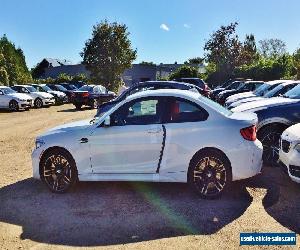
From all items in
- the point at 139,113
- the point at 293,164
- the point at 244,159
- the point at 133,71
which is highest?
the point at 133,71

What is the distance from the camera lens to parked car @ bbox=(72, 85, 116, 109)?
26.5m

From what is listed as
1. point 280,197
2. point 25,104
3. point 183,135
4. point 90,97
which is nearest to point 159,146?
point 183,135

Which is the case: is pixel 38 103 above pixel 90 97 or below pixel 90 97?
below

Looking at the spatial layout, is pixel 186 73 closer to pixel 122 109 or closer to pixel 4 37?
pixel 4 37

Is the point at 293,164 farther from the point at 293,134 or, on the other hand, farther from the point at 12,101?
the point at 12,101

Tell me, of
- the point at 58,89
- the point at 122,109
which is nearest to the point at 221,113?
the point at 122,109

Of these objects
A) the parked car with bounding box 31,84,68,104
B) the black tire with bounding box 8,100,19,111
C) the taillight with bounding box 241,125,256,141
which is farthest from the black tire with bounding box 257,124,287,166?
the parked car with bounding box 31,84,68,104

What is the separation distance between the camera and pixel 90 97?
87.3 ft

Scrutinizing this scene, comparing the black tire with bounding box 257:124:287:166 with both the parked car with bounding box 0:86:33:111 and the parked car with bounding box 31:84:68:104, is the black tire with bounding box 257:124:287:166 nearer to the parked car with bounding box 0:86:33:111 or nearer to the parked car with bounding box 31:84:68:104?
the parked car with bounding box 0:86:33:111

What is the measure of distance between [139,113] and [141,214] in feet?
5.69

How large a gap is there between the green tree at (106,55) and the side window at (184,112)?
3916cm

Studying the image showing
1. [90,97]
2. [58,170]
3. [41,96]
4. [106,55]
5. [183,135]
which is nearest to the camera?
[183,135]

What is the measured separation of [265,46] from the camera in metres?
94.4

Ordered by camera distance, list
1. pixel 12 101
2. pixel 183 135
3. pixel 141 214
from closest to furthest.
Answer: pixel 141 214
pixel 183 135
pixel 12 101
